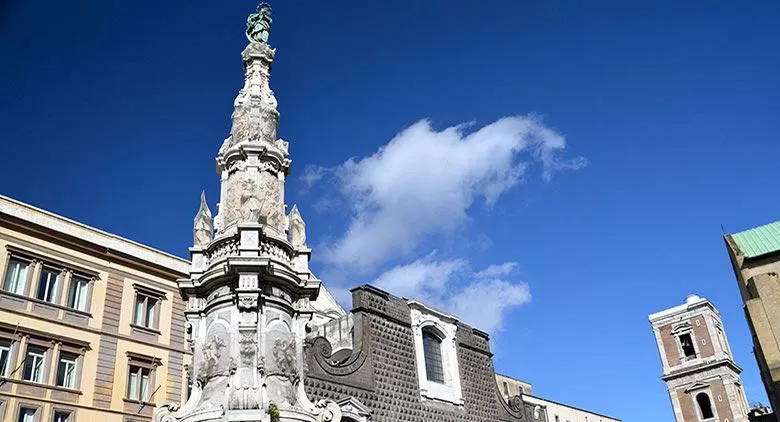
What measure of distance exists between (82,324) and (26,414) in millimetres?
3944

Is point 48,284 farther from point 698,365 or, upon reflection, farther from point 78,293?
point 698,365

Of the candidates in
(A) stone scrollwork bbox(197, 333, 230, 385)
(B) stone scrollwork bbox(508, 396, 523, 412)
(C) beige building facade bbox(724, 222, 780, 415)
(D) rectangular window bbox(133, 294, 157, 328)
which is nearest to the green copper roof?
(C) beige building facade bbox(724, 222, 780, 415)

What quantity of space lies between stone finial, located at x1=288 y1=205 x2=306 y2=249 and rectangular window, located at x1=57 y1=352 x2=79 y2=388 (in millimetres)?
14060

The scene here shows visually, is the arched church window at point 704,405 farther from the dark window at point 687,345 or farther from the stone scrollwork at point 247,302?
the stone scrollwork at point 247,302

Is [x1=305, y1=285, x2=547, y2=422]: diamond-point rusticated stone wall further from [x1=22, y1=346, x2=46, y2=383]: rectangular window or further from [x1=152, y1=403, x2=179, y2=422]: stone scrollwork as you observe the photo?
[x1=22, y1=346, x2=46, y2=383]: rectangular window

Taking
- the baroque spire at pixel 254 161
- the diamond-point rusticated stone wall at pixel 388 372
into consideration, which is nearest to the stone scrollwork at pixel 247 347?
the baroque spire at pixel 254 161

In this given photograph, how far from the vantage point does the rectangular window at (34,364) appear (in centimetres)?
2225

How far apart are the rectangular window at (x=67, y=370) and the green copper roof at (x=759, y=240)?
3152cm

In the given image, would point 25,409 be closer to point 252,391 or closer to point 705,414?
point 252,391

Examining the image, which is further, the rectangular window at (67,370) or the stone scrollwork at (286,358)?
the rectangular window at (67,370)

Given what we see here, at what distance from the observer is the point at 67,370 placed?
77.2 feet

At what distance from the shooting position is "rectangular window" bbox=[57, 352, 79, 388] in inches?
912

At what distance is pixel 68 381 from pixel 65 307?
9.35ft

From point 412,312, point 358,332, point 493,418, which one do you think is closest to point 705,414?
point 493,418
